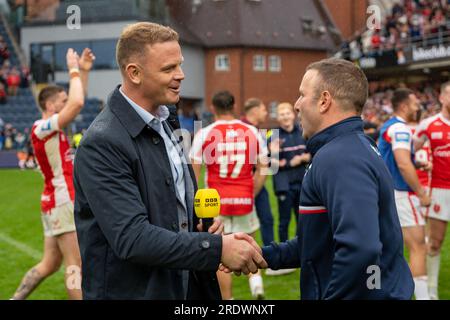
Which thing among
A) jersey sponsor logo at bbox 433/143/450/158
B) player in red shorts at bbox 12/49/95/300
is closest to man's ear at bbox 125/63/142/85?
player in red shorts at bbox 12/49/95/300

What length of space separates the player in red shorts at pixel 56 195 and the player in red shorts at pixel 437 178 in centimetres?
349

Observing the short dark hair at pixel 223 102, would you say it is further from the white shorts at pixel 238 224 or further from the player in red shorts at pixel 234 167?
the white shorts at pixel 238 224

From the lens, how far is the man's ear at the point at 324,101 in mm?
2938

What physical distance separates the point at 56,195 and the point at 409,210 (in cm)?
328

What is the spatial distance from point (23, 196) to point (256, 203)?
1041 cm

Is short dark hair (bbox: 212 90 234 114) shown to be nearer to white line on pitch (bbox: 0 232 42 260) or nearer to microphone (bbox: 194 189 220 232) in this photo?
microphone (bbox: 194 189 220 232)

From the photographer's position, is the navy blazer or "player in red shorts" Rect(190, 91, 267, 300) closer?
the navy blazer

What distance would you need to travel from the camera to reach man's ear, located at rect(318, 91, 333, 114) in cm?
294

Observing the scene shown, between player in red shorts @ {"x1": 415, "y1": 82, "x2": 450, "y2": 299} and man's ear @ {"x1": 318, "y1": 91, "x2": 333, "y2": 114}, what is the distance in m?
4.25

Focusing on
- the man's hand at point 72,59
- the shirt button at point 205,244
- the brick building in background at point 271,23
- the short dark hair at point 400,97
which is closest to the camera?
the shirt button at point 205,244

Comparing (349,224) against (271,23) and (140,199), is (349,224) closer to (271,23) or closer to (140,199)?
(140,199)

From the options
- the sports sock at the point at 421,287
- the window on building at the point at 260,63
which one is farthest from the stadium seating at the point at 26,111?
the sports sock at the point at 421,287

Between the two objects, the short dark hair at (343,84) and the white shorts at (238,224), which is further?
the white shorts at (238,224)
